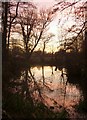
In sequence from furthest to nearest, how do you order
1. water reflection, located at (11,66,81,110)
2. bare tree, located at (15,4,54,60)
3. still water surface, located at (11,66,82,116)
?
bare tree, located at (15,4,54,60), still water surface, located at (11,66,82,116), water reflection, located at (11,66,81,110)

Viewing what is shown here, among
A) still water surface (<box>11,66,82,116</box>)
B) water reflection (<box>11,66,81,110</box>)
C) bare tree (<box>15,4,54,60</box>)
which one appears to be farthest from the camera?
bare tree (<box>15,4,54,60</box>)

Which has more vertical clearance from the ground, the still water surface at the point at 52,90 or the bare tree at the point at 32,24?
the bare tree at the point at 32,24

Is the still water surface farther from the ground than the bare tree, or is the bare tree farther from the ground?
the bare tree

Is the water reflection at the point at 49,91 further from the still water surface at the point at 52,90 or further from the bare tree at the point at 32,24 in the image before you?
the bare tree at the point at 32,24

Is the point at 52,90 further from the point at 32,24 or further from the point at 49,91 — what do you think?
the point at 32,24

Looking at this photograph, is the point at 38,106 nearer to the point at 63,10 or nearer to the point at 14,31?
the point at 63,10

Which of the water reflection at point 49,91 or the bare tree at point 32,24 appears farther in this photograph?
the bare tree at point 32,24

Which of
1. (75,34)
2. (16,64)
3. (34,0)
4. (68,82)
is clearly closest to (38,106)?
(75,34)

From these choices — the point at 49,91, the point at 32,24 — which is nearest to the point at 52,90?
the point at 49,91

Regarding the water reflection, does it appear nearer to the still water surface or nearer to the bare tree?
the still water surface

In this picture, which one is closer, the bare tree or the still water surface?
the still water surface

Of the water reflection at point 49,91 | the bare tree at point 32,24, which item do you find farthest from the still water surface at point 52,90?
the bare tree at point 32,24

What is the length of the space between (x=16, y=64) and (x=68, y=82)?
8.83ft

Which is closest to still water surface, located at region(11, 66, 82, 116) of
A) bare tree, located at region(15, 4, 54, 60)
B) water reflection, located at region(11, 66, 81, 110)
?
water reflection, located at region(11, 66, 81, 110)
